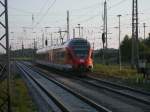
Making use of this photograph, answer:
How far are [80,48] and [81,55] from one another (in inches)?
25.7

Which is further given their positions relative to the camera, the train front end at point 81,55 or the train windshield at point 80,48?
the train windshield at point 80,48

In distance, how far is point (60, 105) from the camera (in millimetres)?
20344

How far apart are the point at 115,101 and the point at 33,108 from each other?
4059 mm

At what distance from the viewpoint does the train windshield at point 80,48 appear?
141ft

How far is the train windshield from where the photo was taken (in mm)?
43062

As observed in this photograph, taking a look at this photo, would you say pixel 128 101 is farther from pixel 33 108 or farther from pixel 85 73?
pixel 85 73

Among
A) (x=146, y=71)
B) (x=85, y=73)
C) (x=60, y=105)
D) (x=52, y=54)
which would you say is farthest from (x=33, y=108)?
(x=52, y=54)

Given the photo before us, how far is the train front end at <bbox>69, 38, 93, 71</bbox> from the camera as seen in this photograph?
42.6 metres

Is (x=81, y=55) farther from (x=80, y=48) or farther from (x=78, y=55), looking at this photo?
(x=80, y=48)

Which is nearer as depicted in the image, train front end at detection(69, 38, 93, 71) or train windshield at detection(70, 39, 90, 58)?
train front end at detection(69, 38, 93, 71)

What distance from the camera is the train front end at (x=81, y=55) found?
42.6m

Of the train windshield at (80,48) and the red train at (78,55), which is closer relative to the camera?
the red train at (78,55)

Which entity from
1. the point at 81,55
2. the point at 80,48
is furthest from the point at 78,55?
the point at 80,48

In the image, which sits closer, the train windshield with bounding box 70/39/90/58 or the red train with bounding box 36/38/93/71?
the red train with bounding box 36/38/93/71
